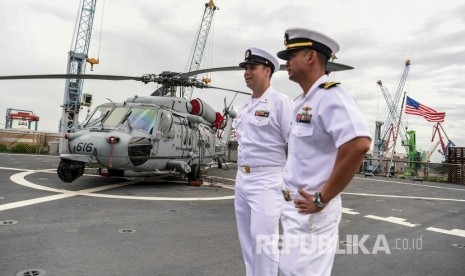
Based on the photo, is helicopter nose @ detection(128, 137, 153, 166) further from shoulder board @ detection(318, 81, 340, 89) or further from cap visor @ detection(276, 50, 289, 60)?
shoulder board @ detection(318, 81, 340, 89)

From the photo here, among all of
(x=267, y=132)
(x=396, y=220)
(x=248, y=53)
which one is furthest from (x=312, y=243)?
(x=396, y=220)

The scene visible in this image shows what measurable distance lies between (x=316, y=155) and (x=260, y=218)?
1066 millimetres

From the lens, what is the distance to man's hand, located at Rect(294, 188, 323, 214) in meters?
1.71

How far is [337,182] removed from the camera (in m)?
1.64

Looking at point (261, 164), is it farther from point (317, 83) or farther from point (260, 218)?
point (317, 83)

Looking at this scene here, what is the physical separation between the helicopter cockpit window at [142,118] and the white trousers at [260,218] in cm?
612

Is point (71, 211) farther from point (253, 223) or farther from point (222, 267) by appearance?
point (253, 223)

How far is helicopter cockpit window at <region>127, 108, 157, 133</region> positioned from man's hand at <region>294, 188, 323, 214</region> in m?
7.32

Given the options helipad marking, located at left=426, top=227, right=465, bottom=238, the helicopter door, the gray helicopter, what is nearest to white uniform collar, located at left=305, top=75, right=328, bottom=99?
the gray helicopter

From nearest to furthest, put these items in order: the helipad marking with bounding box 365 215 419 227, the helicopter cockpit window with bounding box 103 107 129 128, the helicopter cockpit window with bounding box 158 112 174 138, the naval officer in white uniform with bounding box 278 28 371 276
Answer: the naval officer in white uniform with bounding box 278 28 371 276 < the helipad marking with bounding box 365 215 419 227 < the helicopter cockpit window with bounding box 103 107 129 128 < the helicopter cockpit window with bounding box 158 112 174 138

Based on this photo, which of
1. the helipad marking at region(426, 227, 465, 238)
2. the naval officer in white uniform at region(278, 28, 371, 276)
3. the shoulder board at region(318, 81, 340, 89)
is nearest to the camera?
the naval officer in white uniform at region(278, 28, 371, 276)

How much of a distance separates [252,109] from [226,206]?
412 cm

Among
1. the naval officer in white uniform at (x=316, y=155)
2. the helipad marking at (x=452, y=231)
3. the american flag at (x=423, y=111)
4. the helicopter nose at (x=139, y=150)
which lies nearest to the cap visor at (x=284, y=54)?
the naval officer in white uniform at (x=316, y=155)

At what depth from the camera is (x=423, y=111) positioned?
88.3 ft
